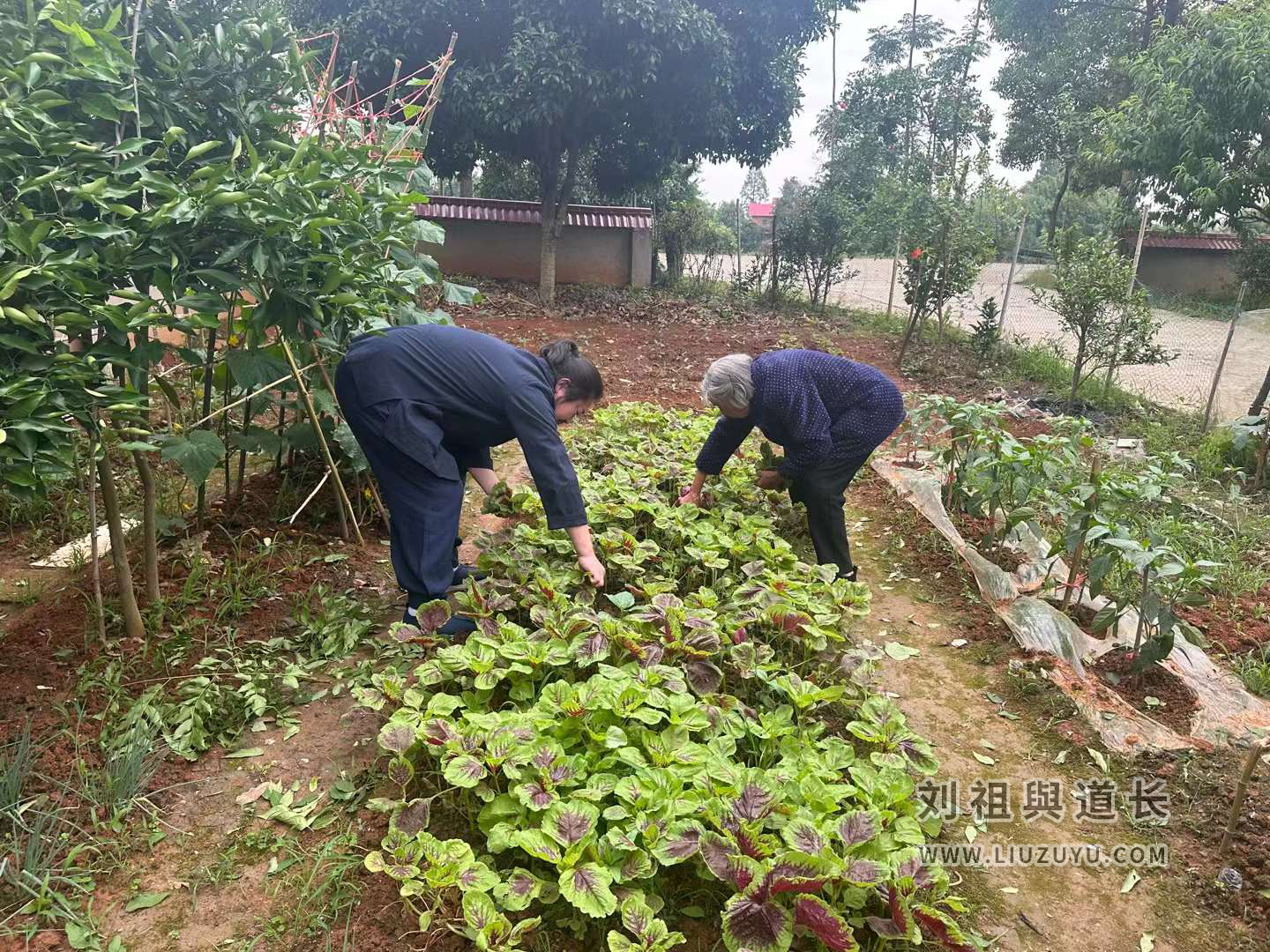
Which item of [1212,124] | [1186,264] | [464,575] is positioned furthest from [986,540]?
[1186,264]

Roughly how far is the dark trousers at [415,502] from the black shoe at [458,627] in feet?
0.56

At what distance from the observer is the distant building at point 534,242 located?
13.4 m

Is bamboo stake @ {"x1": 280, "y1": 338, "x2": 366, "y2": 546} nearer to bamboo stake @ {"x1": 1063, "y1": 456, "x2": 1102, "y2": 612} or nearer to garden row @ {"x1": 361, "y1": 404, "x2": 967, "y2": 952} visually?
garden row @ {"x1": 361, "y1": 404, "x2": 967, "y2": 952}

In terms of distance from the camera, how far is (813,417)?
11.3ft

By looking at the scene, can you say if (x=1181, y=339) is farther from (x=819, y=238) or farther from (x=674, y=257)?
(x=674, y=257)

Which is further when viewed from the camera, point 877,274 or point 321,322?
point 877,274

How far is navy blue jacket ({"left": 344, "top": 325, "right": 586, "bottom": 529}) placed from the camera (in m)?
2.71

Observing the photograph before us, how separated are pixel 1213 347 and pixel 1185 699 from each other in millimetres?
11866

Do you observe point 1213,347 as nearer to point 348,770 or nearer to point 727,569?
point 727,569

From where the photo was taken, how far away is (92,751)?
2279 mm

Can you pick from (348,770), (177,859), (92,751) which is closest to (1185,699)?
(348,770)

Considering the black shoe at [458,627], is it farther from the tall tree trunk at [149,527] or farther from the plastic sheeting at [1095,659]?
the plastic sheeting at [1095,659]

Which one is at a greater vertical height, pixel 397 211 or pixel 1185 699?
pixel 397 211

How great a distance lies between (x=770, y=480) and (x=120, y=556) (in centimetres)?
268
